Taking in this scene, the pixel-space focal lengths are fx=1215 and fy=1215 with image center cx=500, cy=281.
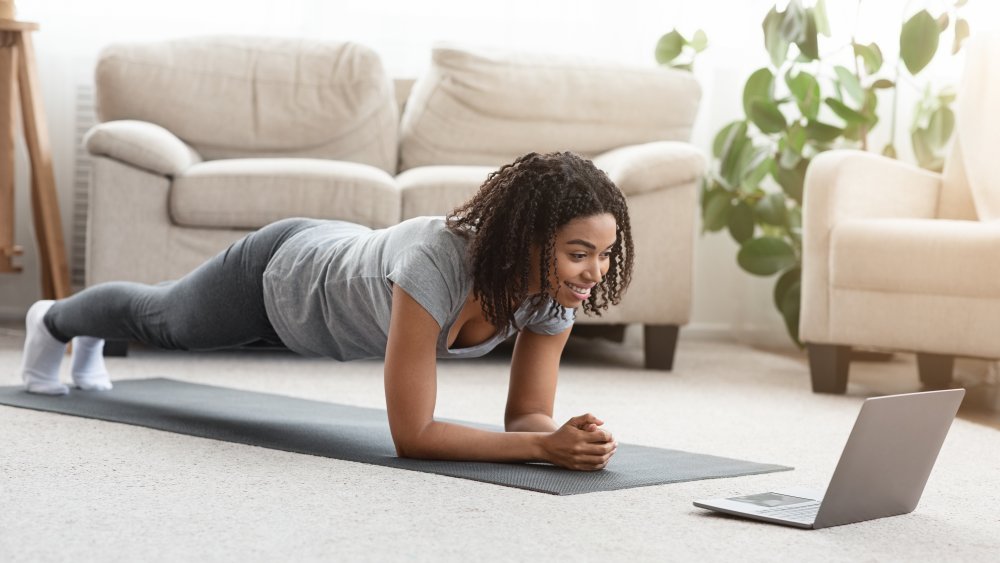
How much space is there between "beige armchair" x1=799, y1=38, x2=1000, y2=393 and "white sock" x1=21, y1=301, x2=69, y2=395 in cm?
164

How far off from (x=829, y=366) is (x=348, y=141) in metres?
1.57

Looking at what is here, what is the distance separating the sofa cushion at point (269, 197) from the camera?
9.94 ft

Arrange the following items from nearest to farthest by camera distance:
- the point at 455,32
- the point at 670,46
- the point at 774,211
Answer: the point at 774,211 < the point at 670,46 < the point at 455,32

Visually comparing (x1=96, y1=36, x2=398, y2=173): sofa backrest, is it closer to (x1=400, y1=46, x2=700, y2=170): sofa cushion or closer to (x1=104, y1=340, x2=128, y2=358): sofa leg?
(x1=400, y1=46, x2=700, y2=170): sofa cushion

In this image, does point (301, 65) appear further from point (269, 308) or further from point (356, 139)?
point (269, 308)

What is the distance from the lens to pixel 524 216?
1616mm

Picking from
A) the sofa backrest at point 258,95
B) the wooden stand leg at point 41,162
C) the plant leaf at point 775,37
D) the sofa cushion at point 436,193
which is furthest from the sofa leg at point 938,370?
the wooden stand leg at point 41,162

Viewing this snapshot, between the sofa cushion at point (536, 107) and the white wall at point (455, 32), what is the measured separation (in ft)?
1.51

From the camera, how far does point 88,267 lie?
3037 mm

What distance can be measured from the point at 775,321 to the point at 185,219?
2125 mm

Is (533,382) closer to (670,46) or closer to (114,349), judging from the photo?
(114,349)

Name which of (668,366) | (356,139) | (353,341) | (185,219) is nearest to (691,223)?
(668,366)

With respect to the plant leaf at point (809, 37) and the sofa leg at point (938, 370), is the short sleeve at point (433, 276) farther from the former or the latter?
the plant leaf at point (809, 37)

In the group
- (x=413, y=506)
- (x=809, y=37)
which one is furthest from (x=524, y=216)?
(x=809, y=37)
